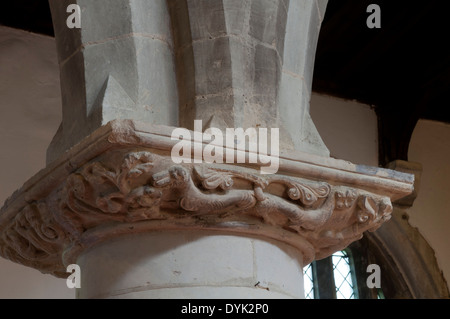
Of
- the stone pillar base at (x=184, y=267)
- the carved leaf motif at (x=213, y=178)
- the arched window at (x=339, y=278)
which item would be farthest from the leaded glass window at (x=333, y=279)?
the carved leaf motif at (x=213, y=178)

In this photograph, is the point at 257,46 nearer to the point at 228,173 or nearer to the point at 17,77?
the point at 228,173

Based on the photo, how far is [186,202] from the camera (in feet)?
6.09

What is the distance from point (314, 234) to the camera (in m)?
2.13

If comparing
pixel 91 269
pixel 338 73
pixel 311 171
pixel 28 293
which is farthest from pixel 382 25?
pixel 91 269

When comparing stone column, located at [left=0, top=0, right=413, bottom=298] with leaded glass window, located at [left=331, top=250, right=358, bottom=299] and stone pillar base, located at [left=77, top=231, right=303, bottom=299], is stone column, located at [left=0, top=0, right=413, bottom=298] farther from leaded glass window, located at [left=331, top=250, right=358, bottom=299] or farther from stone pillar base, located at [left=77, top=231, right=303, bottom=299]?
leaded glass window, located at [left=331, top=250, right=358, bottom=299]

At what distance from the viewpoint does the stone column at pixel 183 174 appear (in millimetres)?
1856

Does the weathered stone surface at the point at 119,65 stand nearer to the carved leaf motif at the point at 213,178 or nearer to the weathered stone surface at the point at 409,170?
the carved leaf motif at the point at 213,178

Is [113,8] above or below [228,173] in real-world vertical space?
above

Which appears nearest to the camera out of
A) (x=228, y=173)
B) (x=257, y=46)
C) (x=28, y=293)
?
(x=228, y=173)

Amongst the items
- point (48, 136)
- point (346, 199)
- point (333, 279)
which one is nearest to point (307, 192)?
point (346, 199)

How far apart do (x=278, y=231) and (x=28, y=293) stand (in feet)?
7.41

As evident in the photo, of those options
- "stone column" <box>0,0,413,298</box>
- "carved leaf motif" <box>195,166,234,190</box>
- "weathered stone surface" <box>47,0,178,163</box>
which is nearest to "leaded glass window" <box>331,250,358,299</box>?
"stone column" <box>0,0,413,298</box>

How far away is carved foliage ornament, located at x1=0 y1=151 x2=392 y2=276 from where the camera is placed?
1827 mm

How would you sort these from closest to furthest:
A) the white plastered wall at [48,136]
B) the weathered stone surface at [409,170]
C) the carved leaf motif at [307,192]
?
1. the carved leaf motif at [307,192]
2. the white plastered wall at [48,136]
3. the weathered stone surface at [409,170]
